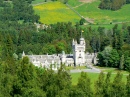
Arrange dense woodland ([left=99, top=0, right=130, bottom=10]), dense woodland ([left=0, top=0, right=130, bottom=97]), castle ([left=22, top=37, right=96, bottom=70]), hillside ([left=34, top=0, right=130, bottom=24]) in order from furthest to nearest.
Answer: dense woodland ([left=99, top=0, right=130, bottom=10]), hillside ([left=34, top=0, right=130, bottom=24]), castle ([left=22, top=37, right=96, bottom=70]), dense woodland ([left=0, top=0, right=130, bottom=97])

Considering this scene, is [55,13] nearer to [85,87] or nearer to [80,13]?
[80,13]

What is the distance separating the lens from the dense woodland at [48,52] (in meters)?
44.5

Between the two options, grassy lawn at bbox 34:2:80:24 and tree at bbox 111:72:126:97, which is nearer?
tree at bbox 111:72:126:97

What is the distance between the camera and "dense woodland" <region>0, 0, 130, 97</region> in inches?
1753

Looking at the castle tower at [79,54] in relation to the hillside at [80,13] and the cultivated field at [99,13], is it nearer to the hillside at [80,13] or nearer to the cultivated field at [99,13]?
the hillside at [80,13]

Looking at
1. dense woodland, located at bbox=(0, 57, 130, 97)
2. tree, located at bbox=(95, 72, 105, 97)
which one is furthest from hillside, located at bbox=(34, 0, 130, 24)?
tree, located at bbox=(95, 72, 105, 97)

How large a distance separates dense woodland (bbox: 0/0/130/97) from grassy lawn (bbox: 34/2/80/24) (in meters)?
3.61

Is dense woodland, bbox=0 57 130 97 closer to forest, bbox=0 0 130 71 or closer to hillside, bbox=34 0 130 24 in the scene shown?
forest, bbox=0 0 130 71

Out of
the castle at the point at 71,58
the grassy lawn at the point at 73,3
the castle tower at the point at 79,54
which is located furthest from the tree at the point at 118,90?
the grassy lawn at the point at 73,3

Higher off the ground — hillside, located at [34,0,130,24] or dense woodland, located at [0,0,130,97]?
hillside, located at [34,0,130,24]

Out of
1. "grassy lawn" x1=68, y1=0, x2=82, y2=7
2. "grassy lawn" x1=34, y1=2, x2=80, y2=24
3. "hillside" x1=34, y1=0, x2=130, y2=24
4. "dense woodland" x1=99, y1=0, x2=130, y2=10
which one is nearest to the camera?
"grassy lawn" x1=34, y1=2, x2=80, y2=24

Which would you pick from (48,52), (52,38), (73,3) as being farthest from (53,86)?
(73,3)

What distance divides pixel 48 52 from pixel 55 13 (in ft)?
175

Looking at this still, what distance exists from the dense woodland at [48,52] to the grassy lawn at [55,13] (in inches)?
142
